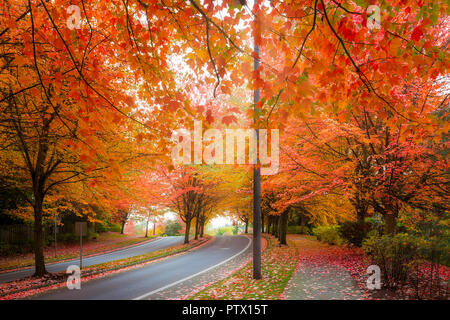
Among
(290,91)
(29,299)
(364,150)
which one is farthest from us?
(364,150)

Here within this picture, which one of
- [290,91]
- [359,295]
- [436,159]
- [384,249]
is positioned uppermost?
[290,91]

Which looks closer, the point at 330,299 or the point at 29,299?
the point at 330,299

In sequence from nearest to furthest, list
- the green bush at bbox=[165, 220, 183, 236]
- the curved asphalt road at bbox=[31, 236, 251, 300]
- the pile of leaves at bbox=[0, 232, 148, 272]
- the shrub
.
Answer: the curved asphalt road at bbox=[31, 236, 251, 300]
the shrub
the pile of leaves at bbox=[0, 232, 148, 272]
the green bush at bbox=[165, 220, 183, 236]

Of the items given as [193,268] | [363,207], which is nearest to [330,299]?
[193,268]

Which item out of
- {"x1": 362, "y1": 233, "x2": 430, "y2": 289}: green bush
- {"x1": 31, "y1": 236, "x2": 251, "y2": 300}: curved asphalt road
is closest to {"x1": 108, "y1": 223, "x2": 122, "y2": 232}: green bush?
{"x1": 31, "y1": 236, "x2": 251, "y2": 300}: curved asphalt road

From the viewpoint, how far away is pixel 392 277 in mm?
7117

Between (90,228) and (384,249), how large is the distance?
106 feet

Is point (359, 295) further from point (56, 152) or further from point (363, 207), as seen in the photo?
point (56, 152)

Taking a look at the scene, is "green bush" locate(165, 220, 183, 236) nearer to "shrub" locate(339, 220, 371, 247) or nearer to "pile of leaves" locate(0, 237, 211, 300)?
"pile of leaves" locate(0, 237, 211, 300)

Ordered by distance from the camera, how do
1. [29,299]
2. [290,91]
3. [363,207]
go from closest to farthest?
[290,91], [29,299], [363,207]

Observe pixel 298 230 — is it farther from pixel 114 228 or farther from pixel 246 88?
pixel 246 88

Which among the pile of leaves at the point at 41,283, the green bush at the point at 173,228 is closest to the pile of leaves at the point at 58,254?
the pile of leaves at the point at 41,283

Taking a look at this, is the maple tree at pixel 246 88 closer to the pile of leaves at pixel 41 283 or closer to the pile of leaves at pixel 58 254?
the pile of leaves at pixel 41 283

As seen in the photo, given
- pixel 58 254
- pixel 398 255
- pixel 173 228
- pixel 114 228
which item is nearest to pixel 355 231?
pixel 398 255
